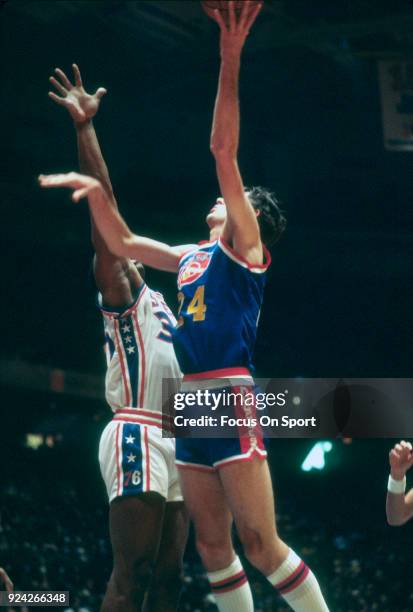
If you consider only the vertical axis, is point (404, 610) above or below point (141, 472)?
below

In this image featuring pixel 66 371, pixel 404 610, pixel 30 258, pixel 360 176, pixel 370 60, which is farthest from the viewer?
pixel 66 371

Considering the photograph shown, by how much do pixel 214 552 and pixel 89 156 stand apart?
73.0 inches

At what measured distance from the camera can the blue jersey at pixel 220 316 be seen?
3701mm

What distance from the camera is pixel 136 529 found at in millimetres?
3846

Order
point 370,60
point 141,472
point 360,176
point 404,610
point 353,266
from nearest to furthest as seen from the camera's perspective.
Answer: point 141,472 → point 404,610 → point 370,60 → point 360,176 → point 353,266

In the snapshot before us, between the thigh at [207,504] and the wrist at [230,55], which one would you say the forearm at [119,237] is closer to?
the wrist at [230,55]

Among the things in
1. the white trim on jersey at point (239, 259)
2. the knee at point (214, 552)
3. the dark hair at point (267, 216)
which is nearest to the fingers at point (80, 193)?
the white trim on jersey at point (239, 259)

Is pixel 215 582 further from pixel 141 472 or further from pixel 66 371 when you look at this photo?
pixel 66 371

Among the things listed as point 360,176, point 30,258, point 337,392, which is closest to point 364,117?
point 360,176

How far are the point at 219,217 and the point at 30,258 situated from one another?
20.5 ft

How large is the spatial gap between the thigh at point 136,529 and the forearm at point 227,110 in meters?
1.51

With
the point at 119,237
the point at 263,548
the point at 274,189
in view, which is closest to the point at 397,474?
the point at 263,548

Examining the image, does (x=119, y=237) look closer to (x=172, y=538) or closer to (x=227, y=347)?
(x=227, y=347)

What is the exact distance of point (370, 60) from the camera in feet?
26.0
